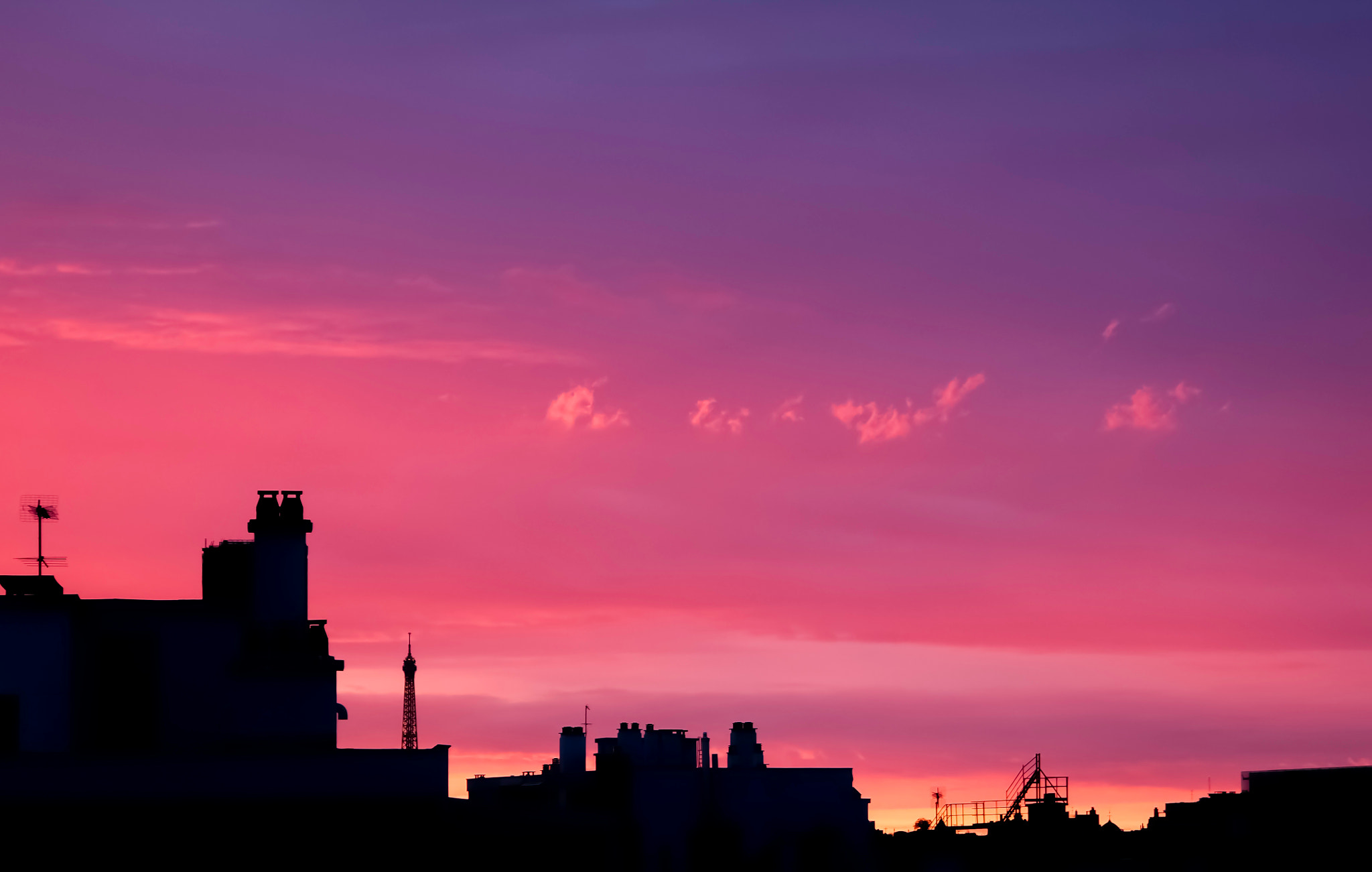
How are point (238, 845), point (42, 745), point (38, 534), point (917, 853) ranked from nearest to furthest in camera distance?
point (238, 845)
point (42, 745)
point (38, 534)
point (917, 853)

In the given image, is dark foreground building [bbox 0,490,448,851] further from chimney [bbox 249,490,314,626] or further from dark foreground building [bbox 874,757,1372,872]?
dark foreground building [bbox 874,757,1372,872]

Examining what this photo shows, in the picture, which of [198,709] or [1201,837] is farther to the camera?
[1201,837]

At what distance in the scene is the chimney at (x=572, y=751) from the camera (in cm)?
7419

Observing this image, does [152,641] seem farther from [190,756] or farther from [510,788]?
[510,788]

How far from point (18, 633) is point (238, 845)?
12.6 m

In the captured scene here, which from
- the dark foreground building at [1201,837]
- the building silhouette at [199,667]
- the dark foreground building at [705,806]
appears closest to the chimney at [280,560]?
the building silhouette at [199,667]

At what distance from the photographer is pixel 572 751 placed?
7444 centimetres

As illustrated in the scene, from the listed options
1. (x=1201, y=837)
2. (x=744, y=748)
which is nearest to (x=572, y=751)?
(x=744, y=748)

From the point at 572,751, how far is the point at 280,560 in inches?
A: 568

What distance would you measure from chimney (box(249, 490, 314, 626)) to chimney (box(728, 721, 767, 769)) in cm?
1830

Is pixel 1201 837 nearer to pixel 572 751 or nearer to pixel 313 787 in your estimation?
pixel 572 751

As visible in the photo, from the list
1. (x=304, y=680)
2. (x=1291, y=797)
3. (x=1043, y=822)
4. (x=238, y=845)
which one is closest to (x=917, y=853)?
(x=1043, y=822)

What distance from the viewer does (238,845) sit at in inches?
2124

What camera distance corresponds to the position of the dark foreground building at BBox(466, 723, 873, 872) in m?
67.6
